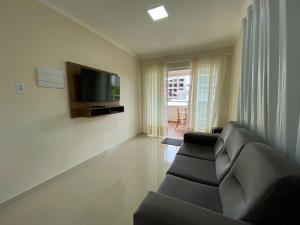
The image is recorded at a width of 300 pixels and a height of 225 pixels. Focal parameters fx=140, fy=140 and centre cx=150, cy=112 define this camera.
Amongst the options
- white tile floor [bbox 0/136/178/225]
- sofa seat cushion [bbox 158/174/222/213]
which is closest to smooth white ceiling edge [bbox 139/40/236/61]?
white tile floor [bbox 0/136/178/225]

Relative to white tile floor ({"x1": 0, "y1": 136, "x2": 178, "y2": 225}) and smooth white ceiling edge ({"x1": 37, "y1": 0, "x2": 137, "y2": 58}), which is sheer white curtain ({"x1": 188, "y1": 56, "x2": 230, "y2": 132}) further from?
smooth white ceiling edge ({"x1": 37, "y1": 0, "x2": 137, "y2": 58})

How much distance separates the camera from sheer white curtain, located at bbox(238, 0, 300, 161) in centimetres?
97

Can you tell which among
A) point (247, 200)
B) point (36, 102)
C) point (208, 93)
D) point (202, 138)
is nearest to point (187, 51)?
point (208, 93)

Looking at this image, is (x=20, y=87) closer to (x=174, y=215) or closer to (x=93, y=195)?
(x=93, y=195)

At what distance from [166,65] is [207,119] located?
71.9 inches

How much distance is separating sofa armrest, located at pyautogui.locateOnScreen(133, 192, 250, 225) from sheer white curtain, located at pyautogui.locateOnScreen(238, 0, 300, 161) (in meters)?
0.67

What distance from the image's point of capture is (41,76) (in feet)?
6.23

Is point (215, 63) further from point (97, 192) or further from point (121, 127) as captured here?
point (97, 192)

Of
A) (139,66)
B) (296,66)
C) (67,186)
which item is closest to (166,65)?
(139,66)

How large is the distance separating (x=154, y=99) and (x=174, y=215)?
138 inches

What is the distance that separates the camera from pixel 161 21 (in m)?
2.36

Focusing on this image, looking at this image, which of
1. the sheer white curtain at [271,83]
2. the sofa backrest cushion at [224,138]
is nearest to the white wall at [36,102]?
the sofa backrest cushion at [224,138]

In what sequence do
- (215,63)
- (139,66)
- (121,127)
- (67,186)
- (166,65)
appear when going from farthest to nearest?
(139,66) → (166,65) → (121,127) → (215,63) → (67,186)

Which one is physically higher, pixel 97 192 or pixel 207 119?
pixel 207 119
